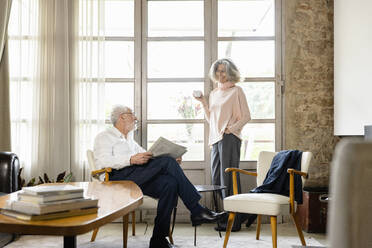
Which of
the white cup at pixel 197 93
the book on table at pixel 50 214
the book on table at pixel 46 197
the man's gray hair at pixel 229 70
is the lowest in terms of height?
the book on table at pixel 50 214

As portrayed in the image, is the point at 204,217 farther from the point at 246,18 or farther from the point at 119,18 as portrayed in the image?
the point at 119,18

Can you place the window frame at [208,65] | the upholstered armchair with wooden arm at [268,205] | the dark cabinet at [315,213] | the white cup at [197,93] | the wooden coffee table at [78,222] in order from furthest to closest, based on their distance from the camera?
the window frame at [208,65] < the white cup at [197,93] < the dark cabinet at [315,213] < the upholstered armchair with wooden arm at [268,205] < the wooden coffee table at [78,222]

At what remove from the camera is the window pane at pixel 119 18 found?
493cm

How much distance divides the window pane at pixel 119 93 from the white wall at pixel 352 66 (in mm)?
2205

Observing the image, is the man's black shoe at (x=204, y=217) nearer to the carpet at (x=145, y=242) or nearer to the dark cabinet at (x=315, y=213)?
the carpet at (x=145, y=242)

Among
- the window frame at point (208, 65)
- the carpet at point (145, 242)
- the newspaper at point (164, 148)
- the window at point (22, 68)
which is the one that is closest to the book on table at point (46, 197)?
the newspaper at point (164, 148)

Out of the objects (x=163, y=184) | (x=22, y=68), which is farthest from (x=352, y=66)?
(x=22, y=68)

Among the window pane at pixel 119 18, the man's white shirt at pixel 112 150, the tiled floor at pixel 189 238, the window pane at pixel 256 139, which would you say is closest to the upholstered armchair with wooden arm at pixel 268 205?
the tiled floor at pixel 189 238

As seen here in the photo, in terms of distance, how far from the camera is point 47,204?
1.81 meters

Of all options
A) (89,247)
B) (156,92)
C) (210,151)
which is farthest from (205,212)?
(156,92)

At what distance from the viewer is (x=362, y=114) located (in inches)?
153

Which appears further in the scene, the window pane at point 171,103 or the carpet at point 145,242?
the window pane at point 171,103

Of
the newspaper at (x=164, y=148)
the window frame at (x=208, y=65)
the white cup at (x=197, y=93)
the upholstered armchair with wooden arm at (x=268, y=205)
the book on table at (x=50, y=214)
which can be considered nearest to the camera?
the book on table at (x=50, y=214)

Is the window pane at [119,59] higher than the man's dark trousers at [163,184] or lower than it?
higher
